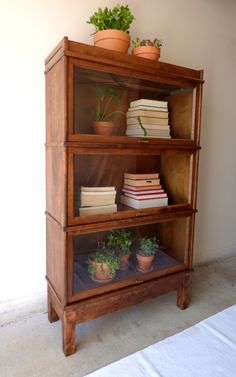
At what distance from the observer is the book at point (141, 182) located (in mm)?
1570

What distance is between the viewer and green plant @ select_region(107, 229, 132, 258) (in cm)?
152

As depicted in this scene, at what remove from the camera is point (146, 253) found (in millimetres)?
1659

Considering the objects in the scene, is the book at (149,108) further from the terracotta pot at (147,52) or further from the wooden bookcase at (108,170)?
the terracotta pot at (147,52)

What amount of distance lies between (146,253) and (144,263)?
0.06 m

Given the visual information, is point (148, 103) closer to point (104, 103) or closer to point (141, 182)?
point (104, 103)

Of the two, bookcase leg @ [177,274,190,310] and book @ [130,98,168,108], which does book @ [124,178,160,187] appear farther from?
bookcase leg @ [177,274,190,310]

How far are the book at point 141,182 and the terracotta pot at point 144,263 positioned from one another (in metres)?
0.44

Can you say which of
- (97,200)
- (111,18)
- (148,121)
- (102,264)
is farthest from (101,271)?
(111,18)

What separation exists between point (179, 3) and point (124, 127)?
3.83 ft

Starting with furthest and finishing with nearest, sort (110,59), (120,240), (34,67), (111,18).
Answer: (120,240) → (34,67) → (111,18) → (110,59)

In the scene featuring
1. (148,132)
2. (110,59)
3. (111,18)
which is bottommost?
(148,132)

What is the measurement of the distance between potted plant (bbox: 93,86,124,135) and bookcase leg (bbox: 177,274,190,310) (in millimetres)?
1050

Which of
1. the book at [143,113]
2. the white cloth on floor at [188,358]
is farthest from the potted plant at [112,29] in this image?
the white cloth on floor at [188,358]

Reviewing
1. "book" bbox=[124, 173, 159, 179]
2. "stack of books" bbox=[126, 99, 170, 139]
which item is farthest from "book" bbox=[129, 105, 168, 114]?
"book" bbox=[124, 173, 159, 179]
